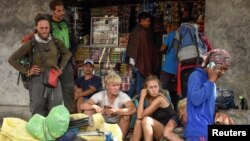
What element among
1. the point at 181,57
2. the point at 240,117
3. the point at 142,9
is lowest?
the point at 240,117

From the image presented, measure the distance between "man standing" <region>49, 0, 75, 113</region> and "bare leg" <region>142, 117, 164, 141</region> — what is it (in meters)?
1.14

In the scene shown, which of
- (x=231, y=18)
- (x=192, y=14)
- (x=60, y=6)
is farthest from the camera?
(x=192, y=14)

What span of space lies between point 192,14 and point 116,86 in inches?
105

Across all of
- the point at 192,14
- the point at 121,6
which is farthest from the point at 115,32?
the point at 192,14

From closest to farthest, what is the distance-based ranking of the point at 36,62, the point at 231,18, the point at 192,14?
the point at 36,62, the point at 231,18, the point at 192,14

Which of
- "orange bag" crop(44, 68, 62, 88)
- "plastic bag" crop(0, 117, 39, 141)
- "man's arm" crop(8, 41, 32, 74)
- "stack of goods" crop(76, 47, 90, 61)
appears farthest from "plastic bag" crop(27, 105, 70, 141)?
"stack of goods" crop(76, 47, 90, 61)

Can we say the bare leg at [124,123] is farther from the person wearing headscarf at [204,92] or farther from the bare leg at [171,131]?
the person wearing headscarf at [204,92]

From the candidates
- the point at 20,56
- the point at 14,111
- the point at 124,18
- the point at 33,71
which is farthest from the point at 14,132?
the point at 124,18

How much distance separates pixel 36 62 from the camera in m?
7.54

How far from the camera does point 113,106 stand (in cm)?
801

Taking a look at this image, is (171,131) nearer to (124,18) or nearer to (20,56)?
(20,56)

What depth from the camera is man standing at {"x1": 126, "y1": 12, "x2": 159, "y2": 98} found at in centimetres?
940

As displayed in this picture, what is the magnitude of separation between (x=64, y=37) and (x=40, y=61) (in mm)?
784

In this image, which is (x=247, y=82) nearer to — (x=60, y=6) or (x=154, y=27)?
(x=154, y=27)
